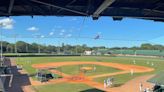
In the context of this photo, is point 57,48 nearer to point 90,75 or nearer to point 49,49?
point 49,49

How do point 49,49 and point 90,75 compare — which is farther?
point 49,49

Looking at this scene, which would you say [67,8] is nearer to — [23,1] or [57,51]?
[23,1]

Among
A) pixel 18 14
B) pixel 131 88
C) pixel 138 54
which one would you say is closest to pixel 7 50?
Result: pixel 138 54

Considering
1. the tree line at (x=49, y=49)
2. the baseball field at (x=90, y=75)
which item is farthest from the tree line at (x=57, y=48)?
the baseball field at (x=90, y=75)

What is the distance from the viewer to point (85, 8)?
14352 mm

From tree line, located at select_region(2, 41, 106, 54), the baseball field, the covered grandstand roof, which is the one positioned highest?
tree line, located at select_region(2, 41, 106, 54)

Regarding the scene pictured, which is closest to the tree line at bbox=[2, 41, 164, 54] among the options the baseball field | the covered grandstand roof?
the baseball field

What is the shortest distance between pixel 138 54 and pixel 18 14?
5193 inches

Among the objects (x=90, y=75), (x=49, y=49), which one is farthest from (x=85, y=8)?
(x=49, y=49)

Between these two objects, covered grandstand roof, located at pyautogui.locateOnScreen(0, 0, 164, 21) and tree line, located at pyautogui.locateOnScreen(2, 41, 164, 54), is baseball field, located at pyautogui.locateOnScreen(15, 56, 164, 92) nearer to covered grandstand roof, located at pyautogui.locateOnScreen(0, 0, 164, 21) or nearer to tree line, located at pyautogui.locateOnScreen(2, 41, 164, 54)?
tree line, located at pyautogui.locateOnScreen(2, 41, 164, 54)

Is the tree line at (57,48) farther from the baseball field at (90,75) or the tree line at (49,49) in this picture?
the baseball field at (90,75)

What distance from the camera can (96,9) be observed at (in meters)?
13.8

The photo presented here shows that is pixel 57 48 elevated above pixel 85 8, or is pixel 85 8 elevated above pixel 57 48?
pixel 57 48

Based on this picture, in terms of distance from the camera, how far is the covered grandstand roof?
44.1 feet
